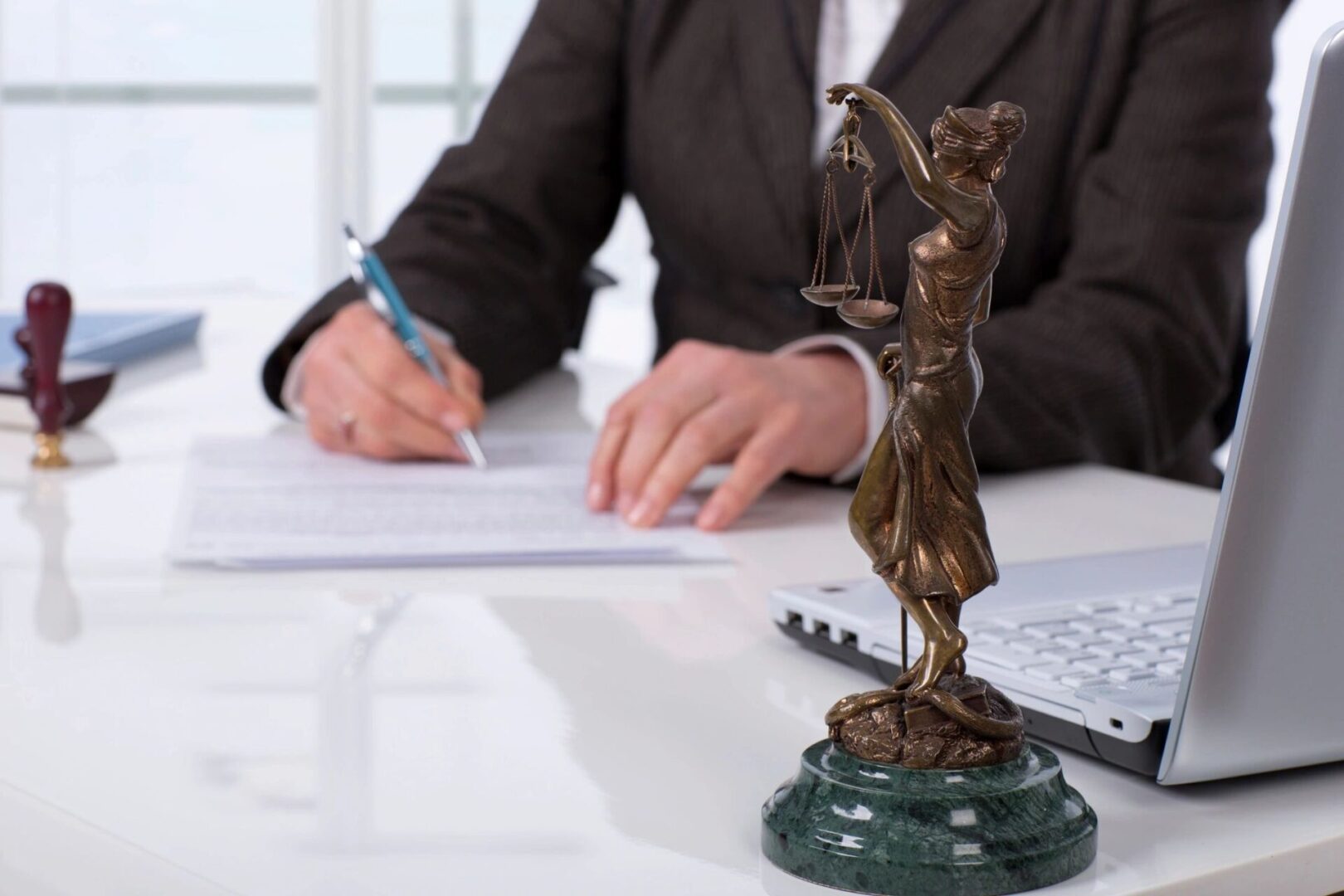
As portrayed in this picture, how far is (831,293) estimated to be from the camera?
1.34 feet

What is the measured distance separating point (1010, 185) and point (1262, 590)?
90cm

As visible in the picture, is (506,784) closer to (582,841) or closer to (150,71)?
(582,841)

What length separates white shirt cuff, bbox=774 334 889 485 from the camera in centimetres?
98

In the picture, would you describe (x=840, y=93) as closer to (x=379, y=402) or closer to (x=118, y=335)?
(x=379, y=402)

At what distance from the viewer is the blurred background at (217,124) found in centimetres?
367

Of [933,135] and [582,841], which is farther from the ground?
[933,135]

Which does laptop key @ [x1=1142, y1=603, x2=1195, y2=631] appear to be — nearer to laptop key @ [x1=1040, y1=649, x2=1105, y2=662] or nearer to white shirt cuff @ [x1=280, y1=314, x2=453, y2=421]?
laptop key @ [x1=1040, y1=649, x2=1105, y2=662]

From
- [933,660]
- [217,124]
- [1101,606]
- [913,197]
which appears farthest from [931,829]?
[217,124]

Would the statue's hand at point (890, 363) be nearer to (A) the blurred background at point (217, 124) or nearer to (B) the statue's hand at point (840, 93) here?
(B) the statue's hand at point (840, 93)

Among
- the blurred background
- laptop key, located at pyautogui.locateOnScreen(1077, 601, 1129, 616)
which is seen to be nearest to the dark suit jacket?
laptop key, located at pyautogui.locateOnScreen(1077, 601, 1129, 616)

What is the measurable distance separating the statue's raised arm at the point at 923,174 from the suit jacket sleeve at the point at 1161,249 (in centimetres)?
67

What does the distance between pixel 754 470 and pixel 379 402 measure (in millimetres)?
279

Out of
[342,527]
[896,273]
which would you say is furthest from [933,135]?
[896,273]

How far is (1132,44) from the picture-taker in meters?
1.24
